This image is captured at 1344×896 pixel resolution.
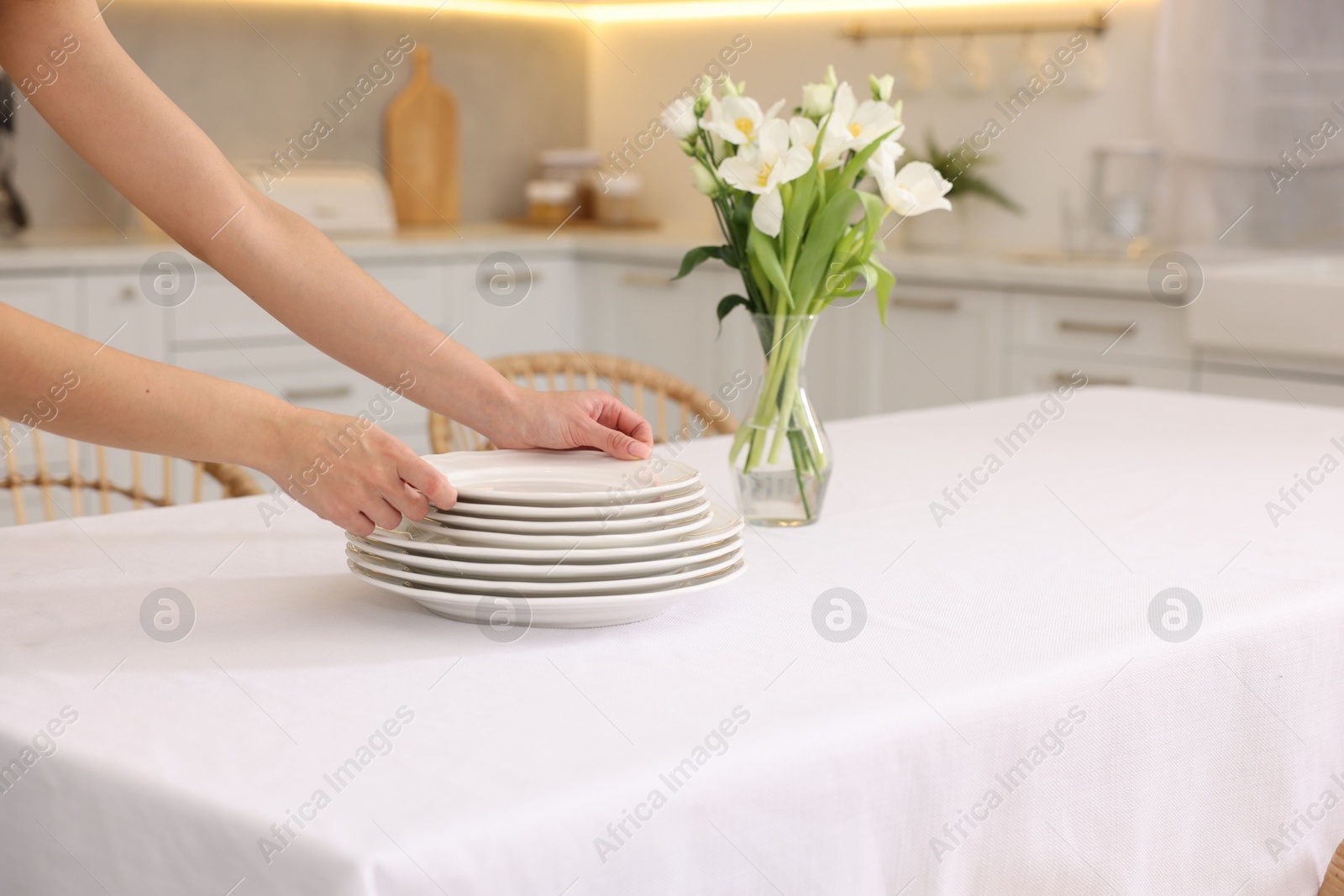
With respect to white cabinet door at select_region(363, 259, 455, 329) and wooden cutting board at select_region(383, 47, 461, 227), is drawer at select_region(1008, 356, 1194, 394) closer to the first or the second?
white cabinet door at select_region(363, 259, 455, 329)

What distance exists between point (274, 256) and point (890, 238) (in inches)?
111

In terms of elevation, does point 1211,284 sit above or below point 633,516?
below

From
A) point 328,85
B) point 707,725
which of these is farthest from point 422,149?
point 707,725

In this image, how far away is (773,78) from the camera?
3975 mm

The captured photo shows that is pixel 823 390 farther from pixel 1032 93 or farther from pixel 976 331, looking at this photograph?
pixel 1032 93

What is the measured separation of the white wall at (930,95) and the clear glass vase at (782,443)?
2.49m

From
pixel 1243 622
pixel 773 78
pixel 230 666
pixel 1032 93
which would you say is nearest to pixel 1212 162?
pixel 1032 93

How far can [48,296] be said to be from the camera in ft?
9.19

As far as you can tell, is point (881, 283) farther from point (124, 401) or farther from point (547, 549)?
point (124, 401)

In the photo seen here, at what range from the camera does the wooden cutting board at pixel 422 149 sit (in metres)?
4.00

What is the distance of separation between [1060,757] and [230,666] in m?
0.45

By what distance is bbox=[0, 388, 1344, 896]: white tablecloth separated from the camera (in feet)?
1.96

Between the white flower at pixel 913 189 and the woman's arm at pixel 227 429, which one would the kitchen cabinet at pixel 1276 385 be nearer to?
the white flower at pixel 913 189

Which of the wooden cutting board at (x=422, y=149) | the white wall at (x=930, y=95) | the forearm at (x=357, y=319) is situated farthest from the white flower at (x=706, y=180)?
the wooden cutting board at (x=422, y=149)
